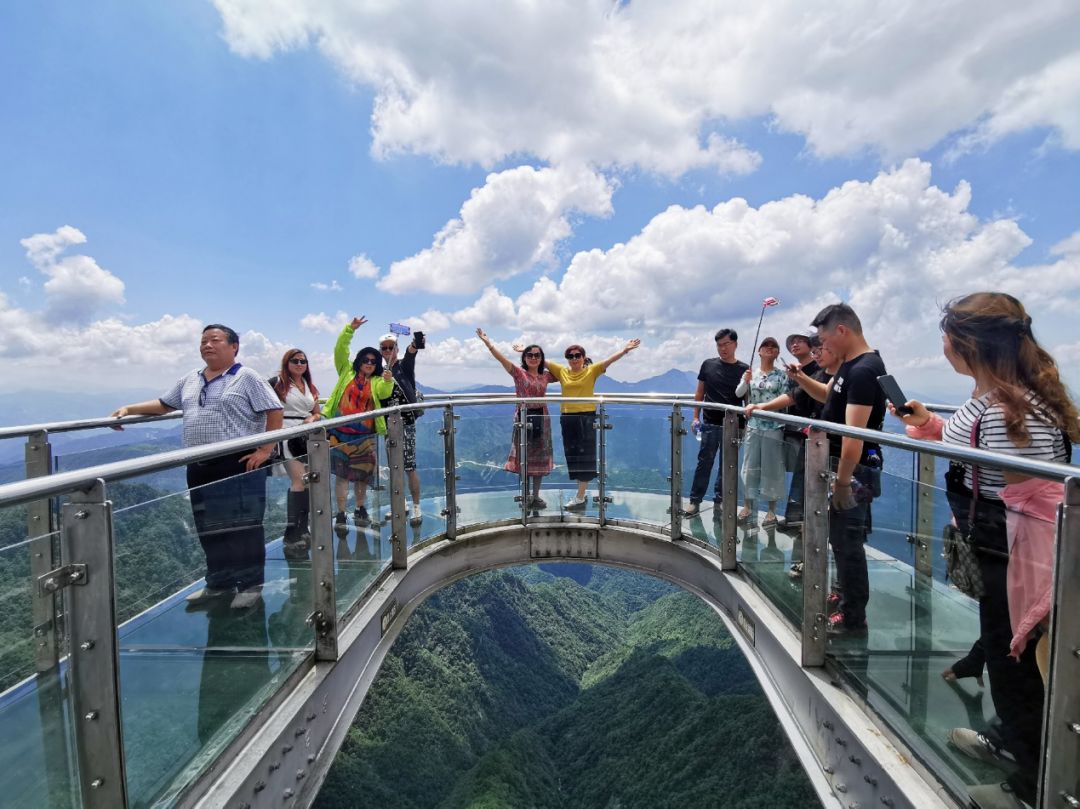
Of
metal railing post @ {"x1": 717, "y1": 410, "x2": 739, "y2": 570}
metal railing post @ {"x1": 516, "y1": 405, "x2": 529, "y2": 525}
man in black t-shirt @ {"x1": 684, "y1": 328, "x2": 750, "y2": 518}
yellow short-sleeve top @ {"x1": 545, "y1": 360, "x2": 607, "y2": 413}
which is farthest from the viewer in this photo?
yellow short-sleeve top @ {"x1": 545, "y1": 360, "x2": 607, "y2": 413}

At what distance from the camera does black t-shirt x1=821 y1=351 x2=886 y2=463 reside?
2887mm

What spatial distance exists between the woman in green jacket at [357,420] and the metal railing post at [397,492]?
0.31 feet

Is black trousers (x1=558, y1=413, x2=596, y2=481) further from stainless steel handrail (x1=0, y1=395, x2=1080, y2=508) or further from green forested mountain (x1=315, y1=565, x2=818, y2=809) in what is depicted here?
green forested mountain (x1=315, y1=565, x2=818, y2=809)

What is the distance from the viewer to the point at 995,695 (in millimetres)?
1883

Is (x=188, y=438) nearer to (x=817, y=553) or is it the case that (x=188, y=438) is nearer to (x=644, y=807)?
(x=817, y=553)

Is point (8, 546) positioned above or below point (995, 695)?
above

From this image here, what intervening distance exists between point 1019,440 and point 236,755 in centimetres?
305

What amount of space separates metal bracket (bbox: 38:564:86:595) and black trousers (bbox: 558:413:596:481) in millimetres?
4528

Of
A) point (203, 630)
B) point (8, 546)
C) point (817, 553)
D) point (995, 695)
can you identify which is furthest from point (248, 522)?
point (995, 695)

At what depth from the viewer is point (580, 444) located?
5840 mm

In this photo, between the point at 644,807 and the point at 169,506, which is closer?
the point at 169,506

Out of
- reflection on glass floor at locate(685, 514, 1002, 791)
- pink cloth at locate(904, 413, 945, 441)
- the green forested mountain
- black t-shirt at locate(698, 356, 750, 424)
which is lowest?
the green forested mountain

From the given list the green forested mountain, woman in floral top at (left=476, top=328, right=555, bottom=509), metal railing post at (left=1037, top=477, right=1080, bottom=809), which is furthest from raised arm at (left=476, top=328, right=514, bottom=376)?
the green forested mountain

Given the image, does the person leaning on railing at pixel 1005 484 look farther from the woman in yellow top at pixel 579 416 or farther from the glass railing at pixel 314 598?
the woman in yellow top at pixel 579 416
